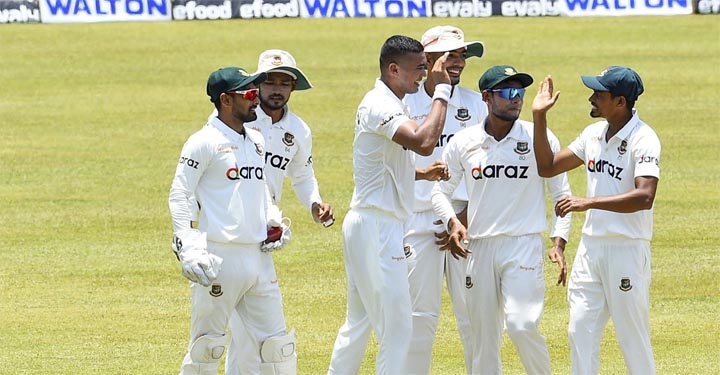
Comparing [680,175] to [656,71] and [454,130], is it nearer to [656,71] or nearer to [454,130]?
[656,71]

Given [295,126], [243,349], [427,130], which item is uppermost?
[427,130]

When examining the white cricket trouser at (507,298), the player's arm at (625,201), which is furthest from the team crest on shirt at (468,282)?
the player's arm at (625,201)

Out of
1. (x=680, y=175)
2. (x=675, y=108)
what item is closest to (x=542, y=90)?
(x=680, y=175)

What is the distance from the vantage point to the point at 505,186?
30.4ft

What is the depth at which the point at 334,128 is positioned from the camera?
851 inches

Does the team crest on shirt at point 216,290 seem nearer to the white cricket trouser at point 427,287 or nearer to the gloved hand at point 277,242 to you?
the gloved hand at point 277,242

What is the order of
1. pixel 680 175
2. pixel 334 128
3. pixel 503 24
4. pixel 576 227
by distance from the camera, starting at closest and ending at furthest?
1. pixel 576 227
2. pixel 680 175
3. pixel 334 128
4. pixel 503 24

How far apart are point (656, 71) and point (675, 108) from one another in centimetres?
279

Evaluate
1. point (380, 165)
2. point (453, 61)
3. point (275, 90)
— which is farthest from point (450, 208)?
point (275, 90)

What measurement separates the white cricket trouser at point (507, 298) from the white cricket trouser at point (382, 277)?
70 centimetres

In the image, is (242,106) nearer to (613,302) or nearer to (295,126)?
(295,126)

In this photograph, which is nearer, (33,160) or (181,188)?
(181,188)

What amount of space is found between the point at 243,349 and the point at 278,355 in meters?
0.40

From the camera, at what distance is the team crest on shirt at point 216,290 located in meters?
8.82
